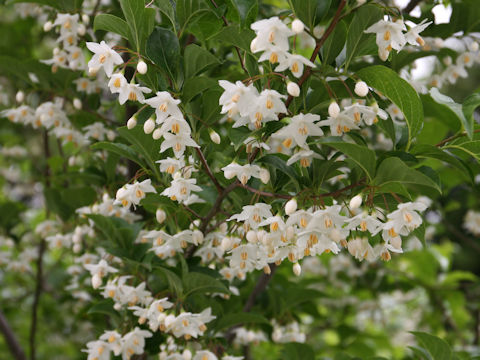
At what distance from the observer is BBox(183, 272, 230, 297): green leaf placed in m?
2.30

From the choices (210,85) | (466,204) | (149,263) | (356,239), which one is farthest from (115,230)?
(466,204)

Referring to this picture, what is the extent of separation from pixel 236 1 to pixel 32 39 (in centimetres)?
346

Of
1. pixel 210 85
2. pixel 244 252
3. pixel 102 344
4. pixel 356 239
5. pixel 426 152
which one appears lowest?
pixel 102 344

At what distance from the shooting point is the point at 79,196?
3.29 m

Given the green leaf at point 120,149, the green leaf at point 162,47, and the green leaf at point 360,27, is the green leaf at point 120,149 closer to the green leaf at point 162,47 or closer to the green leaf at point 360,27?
the green leaf at point 162,47

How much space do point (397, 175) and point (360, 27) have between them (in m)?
0.56

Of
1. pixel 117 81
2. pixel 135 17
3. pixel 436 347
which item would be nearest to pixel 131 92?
pixel 117 81

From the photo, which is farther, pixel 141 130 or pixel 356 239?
pixel 141 130

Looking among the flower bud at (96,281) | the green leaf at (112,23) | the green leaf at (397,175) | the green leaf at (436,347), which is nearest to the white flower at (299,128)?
the green leaf at (397,175)

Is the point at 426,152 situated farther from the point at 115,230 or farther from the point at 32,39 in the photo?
the point at 32,39

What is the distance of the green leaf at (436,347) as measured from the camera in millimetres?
2287

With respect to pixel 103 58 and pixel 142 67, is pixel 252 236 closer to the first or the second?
pixel 142 67

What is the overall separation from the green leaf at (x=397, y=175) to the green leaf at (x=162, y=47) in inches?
34.2

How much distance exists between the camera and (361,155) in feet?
5.52
